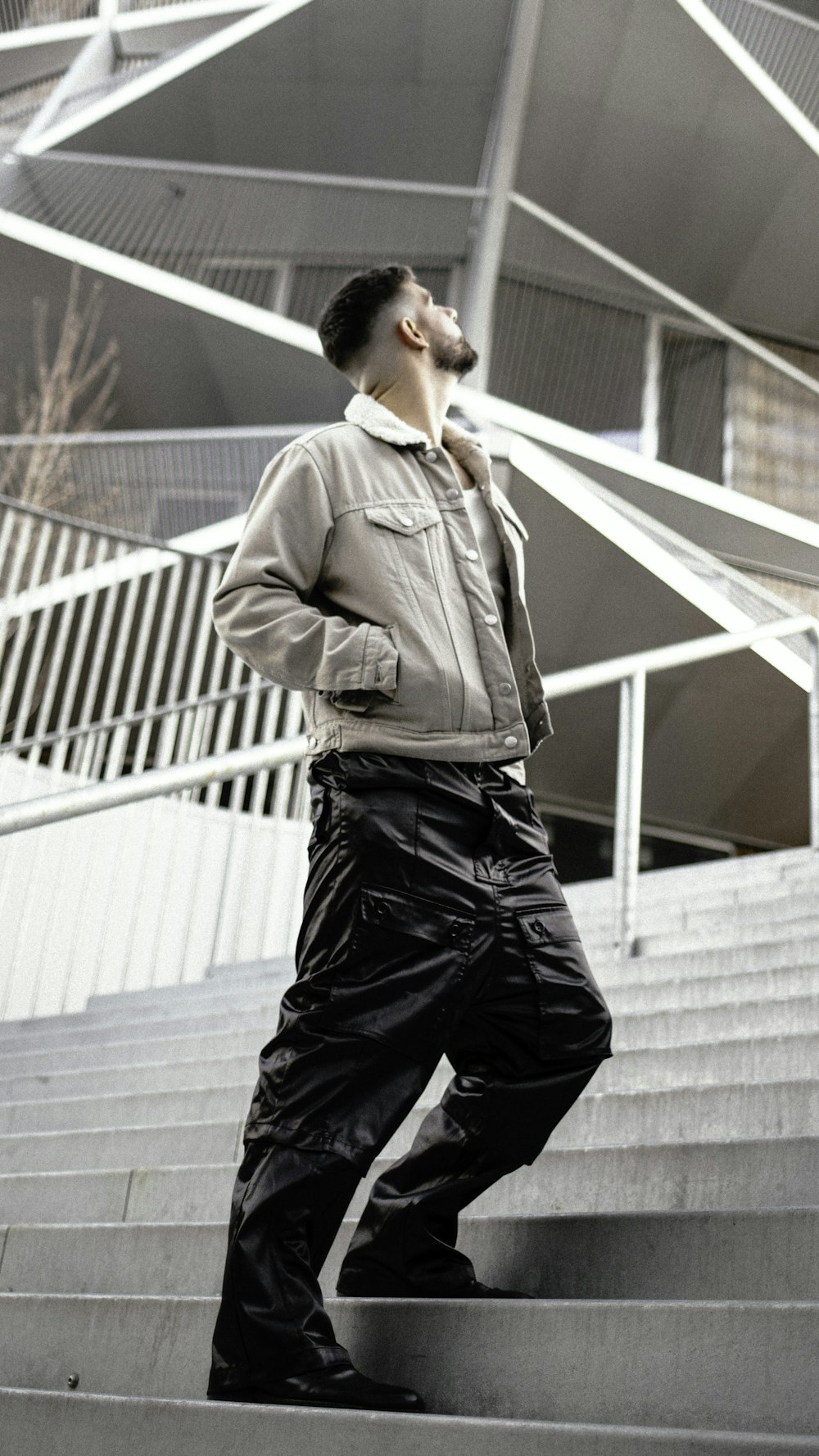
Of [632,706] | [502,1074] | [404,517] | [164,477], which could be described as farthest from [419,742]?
[164,477]

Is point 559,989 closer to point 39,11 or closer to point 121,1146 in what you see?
point 121,1146

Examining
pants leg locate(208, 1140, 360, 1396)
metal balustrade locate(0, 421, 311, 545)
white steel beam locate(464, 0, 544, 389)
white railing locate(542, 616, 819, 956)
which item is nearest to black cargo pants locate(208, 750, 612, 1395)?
pants leg locate(208, 1140, 360, 1396)

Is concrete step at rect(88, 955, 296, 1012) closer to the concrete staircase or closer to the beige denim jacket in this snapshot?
the concrete staircase

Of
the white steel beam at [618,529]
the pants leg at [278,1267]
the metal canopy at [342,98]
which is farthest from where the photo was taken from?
the metal canopy at [342,98]

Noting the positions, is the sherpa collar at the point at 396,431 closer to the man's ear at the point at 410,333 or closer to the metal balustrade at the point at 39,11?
the man's ear at the point at 410,333

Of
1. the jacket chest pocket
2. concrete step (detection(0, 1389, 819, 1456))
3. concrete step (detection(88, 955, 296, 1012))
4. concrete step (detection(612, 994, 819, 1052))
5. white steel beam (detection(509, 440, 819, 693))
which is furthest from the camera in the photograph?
white steel beam (detection(509, 440, 819, 693))

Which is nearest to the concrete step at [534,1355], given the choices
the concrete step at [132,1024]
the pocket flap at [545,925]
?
the pocket flap at [545,925]

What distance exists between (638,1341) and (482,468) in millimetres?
1253

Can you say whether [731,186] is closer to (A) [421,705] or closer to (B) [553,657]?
(B) [553,657]

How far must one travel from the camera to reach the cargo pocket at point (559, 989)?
1688 millimetres

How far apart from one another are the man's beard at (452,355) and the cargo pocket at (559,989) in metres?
0.86

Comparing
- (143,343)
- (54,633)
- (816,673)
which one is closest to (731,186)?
(143,343)

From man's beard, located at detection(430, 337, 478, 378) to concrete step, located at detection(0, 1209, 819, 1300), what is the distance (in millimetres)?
1276

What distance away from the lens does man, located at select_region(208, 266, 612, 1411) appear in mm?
1535
